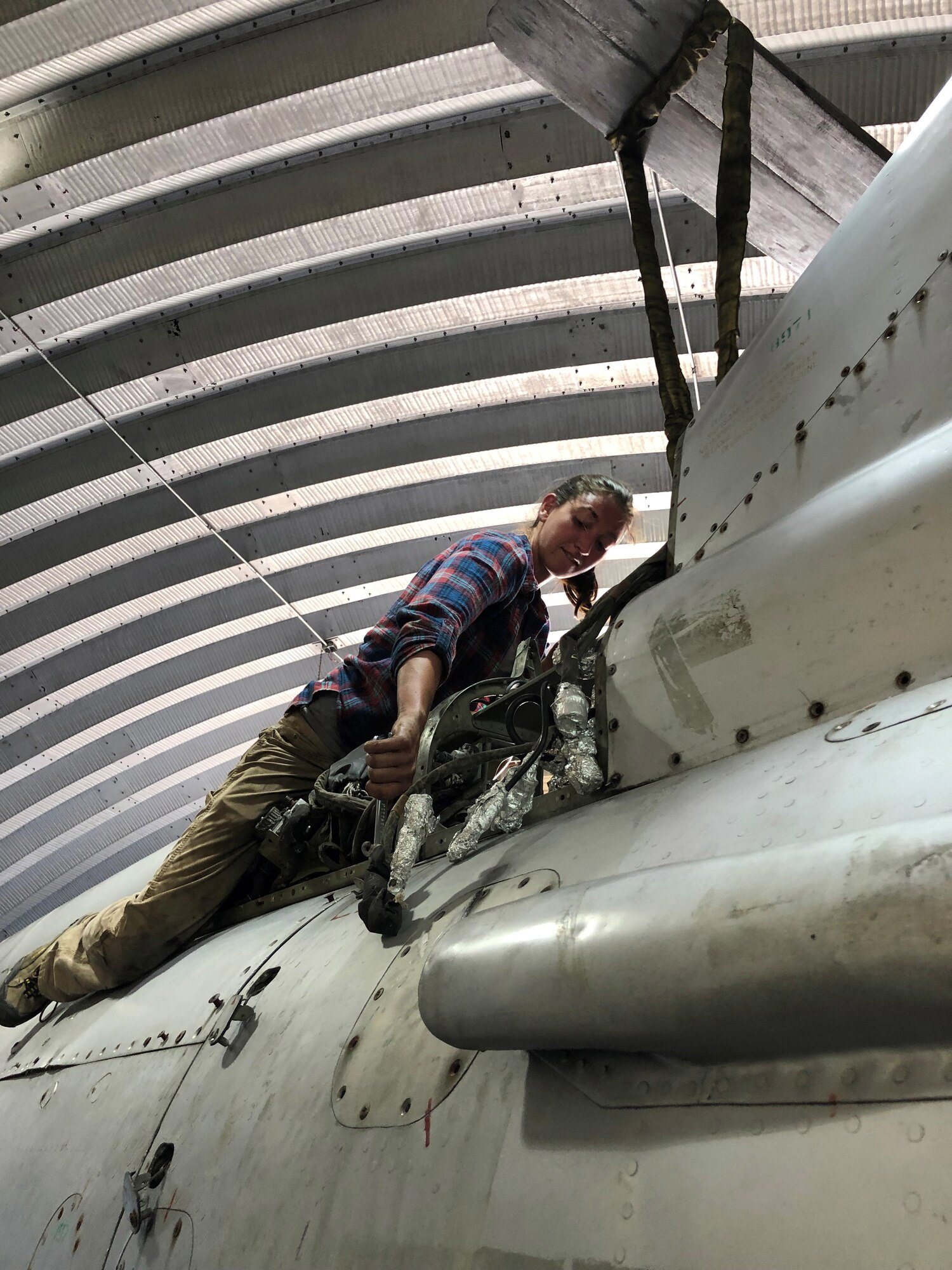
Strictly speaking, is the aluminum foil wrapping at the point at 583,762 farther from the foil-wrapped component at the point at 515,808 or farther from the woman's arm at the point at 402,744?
the woman's arm at the point at 402,744

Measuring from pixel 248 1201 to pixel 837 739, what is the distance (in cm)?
150

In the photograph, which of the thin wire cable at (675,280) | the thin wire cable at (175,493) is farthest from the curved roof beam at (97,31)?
the thin wire cable at (675,280)

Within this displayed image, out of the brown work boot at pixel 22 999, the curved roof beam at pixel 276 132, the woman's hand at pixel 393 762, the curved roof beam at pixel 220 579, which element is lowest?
the woman's hand at pixel 393 762

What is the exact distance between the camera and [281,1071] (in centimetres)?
196

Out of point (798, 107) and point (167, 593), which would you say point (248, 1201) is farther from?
point (167, 593)

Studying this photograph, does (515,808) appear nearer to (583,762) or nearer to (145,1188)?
(583,762)

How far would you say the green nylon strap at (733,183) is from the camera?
2.57 meters

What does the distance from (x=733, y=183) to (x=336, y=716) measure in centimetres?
240

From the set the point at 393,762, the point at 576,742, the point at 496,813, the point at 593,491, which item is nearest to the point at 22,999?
the point at 393,762

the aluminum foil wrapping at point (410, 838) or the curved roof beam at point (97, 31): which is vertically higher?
the curved roof beam at point (97, 31)

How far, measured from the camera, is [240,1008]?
7.50ft

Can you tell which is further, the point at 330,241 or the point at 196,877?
the point at 330,241

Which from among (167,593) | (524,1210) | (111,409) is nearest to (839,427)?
(524,1210)

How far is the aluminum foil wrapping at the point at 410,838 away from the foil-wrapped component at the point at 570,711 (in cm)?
45
